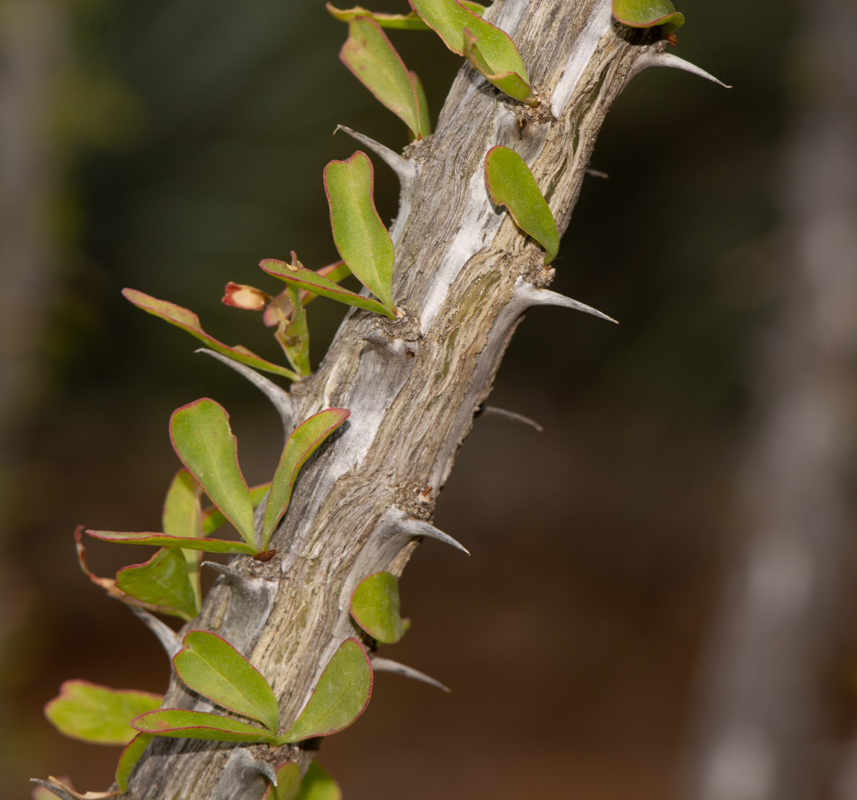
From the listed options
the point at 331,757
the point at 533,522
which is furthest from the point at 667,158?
the point at 331,757

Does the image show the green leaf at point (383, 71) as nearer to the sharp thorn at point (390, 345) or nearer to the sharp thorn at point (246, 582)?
the sharp thorn at point (390, 345)

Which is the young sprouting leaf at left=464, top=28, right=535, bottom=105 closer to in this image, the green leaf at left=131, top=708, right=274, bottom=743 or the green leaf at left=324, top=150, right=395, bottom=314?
the green leaf at left=324, top=150, right=395, bottom=314

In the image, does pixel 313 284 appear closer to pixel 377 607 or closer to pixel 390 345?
pixel 390 345

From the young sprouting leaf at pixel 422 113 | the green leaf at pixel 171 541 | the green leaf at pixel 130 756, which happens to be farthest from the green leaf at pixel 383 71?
the green leaf at pixel 130 756

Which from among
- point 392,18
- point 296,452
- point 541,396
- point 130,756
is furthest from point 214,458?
point 541,396

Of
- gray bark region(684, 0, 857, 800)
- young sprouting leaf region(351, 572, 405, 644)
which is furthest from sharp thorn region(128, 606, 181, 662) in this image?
gray bark region(684, 0, 857, 800)
